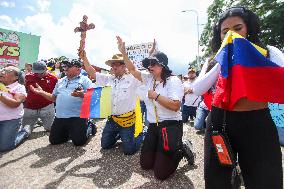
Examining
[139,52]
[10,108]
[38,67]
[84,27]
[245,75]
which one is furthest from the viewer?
[139,52]

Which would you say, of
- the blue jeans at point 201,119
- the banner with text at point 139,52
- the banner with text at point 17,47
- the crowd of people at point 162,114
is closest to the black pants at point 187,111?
the crowd of people at point 162,114

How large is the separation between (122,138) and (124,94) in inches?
34.8

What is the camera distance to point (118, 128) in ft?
19.5

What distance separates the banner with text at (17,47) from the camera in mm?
12322

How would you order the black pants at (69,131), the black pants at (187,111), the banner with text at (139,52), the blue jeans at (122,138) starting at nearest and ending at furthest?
the blue jeans at (122,138) → the black pants at (69,131) → the banner with text at (139,52) → the black pants at (187,111)

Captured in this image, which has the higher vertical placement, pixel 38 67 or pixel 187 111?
pixel 38 67

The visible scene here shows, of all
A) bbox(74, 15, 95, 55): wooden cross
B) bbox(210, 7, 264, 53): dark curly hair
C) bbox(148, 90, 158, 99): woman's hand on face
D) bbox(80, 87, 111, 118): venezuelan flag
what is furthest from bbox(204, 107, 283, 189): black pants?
bbox(80, 87, 111, 118): venezuelan flag

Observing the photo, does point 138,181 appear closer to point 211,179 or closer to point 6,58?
point 211,179

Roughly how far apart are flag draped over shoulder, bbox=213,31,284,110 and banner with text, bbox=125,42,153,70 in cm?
605

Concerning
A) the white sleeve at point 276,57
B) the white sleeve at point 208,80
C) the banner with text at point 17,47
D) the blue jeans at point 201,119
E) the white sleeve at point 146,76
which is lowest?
the blue jeans at point 201,119

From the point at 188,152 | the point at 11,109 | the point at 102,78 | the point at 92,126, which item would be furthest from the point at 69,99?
the point at 188,152

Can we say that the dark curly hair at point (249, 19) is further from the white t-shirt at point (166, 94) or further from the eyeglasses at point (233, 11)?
the white t-shirt at point (166, 94)

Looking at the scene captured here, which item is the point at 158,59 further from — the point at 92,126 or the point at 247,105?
the point at 92,126

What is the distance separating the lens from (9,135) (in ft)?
19.8
